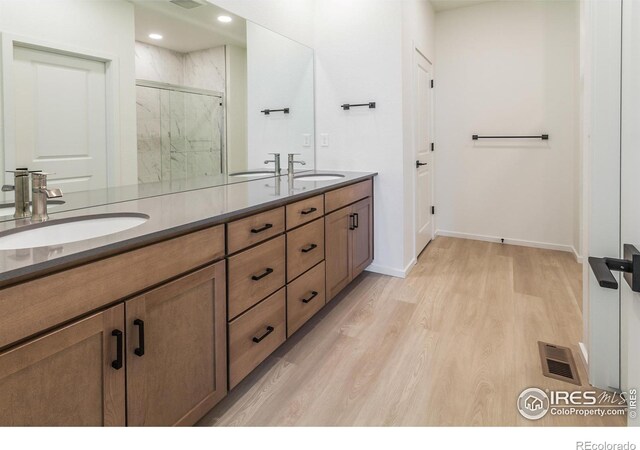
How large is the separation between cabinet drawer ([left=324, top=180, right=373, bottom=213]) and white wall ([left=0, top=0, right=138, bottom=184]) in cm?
108

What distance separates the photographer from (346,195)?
2.71m

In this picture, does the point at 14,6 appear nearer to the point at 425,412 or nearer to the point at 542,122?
the point at 425,412

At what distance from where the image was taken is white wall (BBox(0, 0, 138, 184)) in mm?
1396

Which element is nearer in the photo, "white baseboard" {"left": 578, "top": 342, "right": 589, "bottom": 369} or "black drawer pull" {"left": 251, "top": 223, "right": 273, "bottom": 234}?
"black drawer pull" {"left": 251, "top": 223, "right": 273, "bottom": 234}

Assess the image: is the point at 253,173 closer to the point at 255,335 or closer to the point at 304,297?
the point at 304,297

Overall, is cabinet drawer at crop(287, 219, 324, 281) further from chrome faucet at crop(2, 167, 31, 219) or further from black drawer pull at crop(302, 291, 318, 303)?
chrome faucet at crop(2, 167, 31, 219)

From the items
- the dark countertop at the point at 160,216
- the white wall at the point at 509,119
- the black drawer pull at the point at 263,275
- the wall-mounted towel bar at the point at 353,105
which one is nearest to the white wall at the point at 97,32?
the dark countertop at the point at 160,216

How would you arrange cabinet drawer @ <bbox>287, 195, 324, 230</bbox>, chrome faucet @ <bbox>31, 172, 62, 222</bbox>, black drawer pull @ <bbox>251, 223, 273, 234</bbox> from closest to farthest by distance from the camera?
1. chrome faucet @ <bbox>31, 172, 62, 222</bbox>
2. black drawer pull @ <bbox>251, 223, 273, 234</bbox>
3. cabinet drawer @ <bbox>287, 195, 324, 230</bbox>

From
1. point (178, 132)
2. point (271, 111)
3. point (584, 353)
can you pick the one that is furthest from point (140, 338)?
point (271, 111)

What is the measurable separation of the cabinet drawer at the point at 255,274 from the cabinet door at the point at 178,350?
0.07 metres

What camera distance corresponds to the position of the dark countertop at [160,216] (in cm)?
90

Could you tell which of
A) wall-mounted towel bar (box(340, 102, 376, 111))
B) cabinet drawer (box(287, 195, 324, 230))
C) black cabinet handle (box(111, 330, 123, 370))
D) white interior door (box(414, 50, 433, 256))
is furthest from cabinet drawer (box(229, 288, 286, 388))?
white interior door (box(414, 50, 433, 256))

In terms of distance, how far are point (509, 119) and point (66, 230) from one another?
13.3 feet
